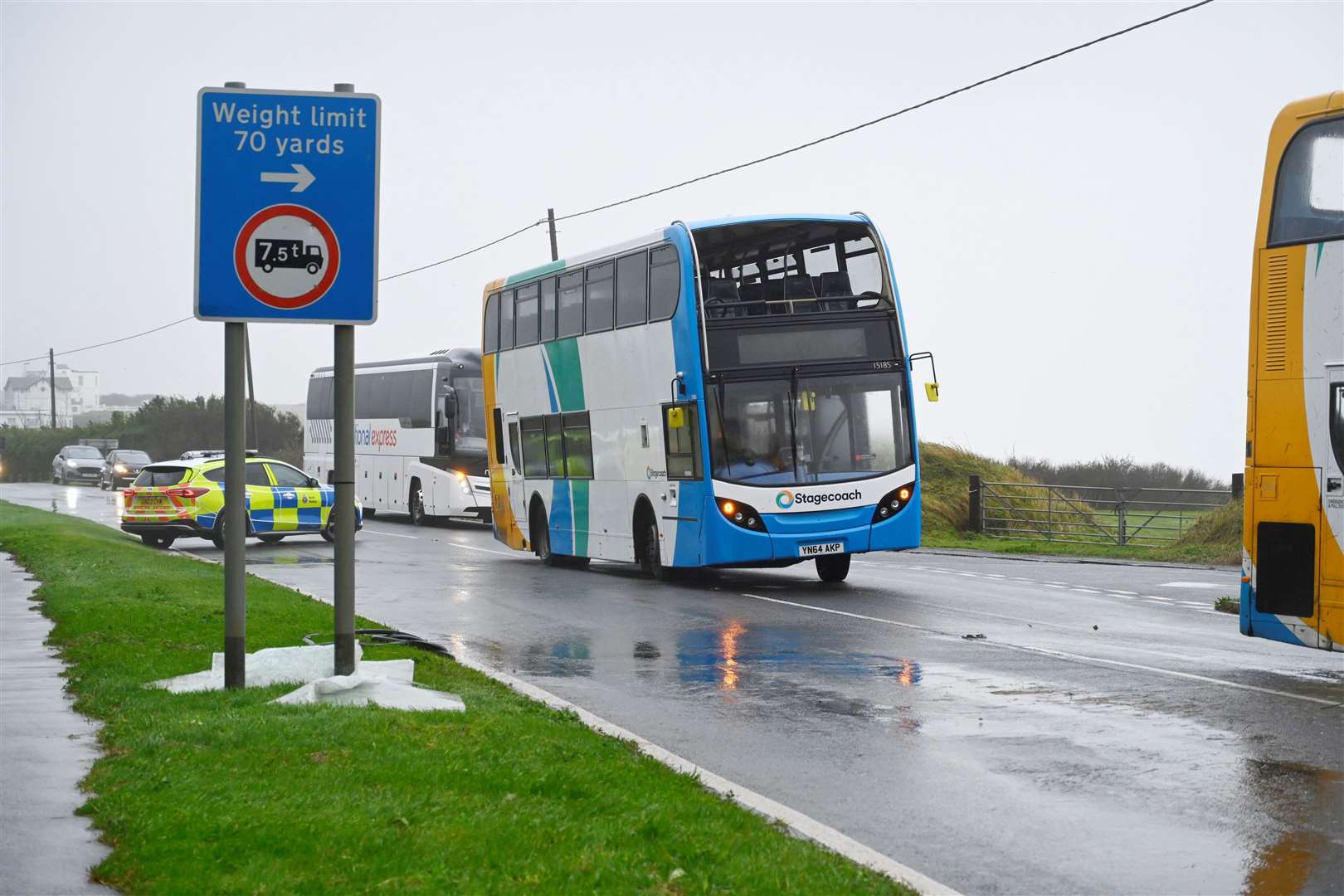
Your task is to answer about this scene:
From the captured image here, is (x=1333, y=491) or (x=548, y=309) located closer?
(x=1333, y=491)

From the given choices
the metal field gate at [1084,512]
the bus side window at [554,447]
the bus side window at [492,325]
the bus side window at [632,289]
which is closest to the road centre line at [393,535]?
the bus side window at [492,325]

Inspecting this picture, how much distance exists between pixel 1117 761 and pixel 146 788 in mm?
4877

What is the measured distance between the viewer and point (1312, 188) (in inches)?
433

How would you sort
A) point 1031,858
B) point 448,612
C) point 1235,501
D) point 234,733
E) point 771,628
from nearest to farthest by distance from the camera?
point 1031,858 < point 234,733 < point 771,628 < point 448,612 < point 1235,501

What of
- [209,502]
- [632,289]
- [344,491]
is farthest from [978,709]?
[209,502]

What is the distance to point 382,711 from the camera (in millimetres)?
9180

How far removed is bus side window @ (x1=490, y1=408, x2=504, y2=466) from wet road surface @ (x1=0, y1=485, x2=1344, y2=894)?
19.2ft

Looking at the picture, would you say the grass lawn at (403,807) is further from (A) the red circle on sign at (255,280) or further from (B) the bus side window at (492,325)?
(B) the bus side window at (492,325)

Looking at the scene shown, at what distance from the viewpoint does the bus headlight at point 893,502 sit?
20500mm

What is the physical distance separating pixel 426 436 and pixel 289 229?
3241 cm

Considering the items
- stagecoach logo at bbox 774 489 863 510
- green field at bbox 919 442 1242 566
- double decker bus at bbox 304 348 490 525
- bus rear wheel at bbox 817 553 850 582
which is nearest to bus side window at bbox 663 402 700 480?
stagecoach logo at bbox 774 489 863 510

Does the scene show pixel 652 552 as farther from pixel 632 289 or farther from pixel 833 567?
pixel 632 289

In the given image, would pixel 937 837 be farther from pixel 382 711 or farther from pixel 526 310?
pixel 526 310

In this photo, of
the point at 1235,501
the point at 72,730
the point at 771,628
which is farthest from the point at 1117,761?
the point at 1235,501
